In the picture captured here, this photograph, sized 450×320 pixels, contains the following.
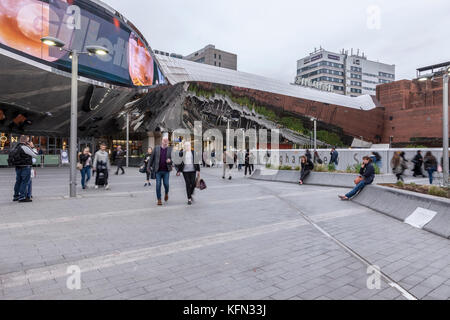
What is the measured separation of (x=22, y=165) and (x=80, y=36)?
22.0 metres

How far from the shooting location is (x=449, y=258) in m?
Answer: 4.23

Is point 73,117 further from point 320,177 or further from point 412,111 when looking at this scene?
point 412,111

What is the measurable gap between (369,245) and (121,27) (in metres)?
32.5

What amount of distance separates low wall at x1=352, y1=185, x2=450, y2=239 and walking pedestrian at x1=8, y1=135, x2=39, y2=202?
9978 millimetres

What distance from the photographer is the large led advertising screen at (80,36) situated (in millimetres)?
21188

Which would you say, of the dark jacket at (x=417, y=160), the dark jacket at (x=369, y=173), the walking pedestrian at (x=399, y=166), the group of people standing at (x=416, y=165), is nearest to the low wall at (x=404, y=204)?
the dark jacket at (x=369, y=173)

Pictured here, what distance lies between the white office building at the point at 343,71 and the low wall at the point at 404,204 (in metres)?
111

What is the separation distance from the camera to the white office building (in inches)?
4500

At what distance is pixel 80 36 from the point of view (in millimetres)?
26203

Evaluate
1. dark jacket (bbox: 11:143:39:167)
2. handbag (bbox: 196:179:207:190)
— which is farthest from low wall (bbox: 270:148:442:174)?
dark jacket (bbox: 11:143:39:167)

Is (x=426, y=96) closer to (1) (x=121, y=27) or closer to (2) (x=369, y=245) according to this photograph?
(1) (x=121, y=27)

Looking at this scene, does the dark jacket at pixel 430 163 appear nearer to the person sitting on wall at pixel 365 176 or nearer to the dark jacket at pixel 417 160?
the dark jacket at pixel 417 160

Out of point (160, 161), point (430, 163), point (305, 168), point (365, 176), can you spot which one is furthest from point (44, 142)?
point (430, 163)

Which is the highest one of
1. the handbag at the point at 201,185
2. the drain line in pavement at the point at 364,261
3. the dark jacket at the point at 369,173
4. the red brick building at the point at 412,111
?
the red brick building at the point at 412,111
